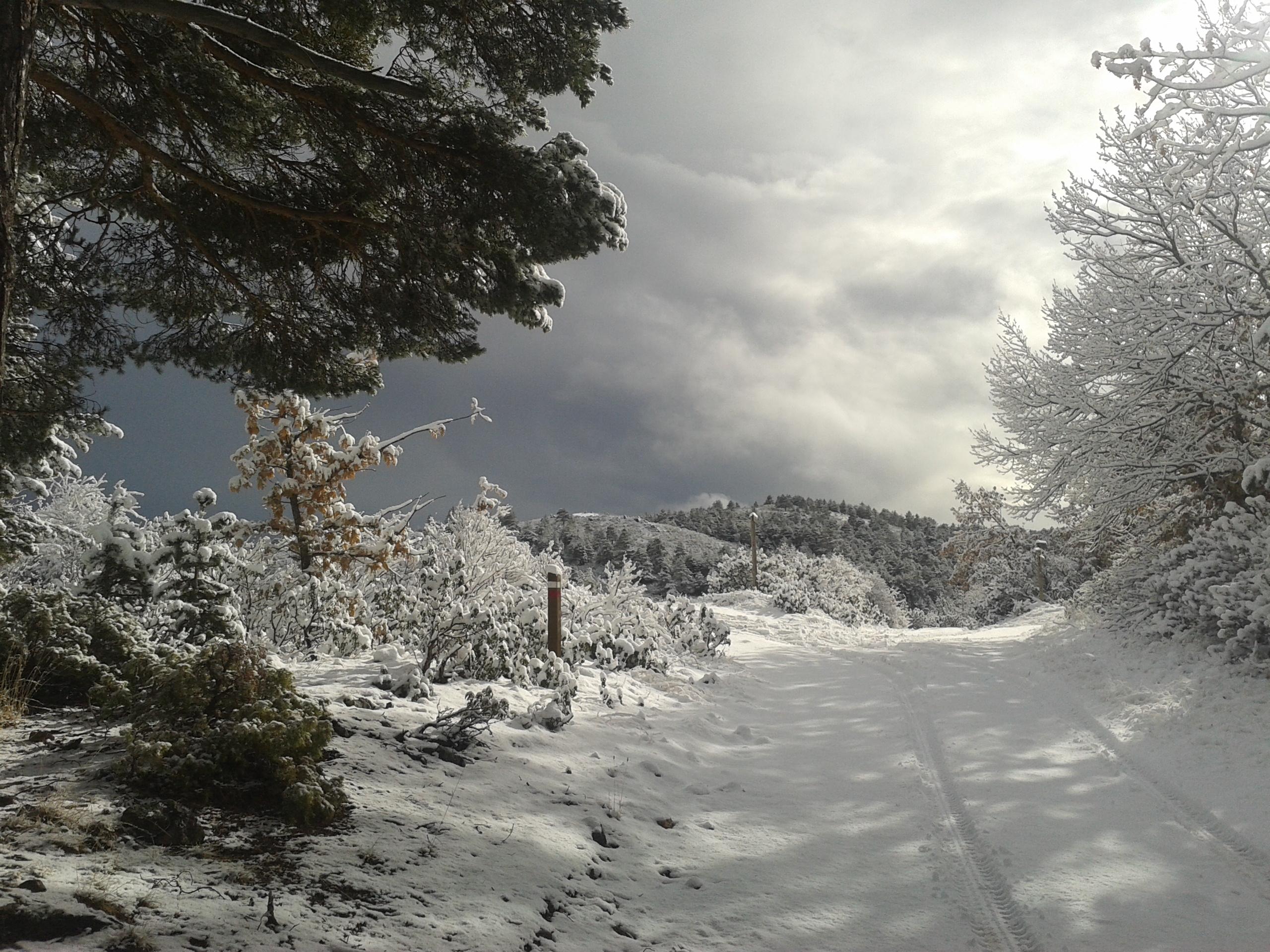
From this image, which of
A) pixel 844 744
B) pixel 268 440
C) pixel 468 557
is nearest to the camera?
pixel 844 744

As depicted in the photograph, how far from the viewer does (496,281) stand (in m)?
6.15

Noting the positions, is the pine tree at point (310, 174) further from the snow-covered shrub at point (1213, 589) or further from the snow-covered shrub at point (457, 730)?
the snow-covered shrub at point (1213, 589)

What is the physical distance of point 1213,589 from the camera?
858 centimetres

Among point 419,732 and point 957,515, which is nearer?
point 419,732

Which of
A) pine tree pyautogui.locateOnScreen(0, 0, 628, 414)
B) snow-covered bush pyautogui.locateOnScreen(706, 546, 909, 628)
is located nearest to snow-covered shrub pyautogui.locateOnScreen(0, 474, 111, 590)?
pine tree pyautogui.locateOnScreen(0, 0, 628, 414)

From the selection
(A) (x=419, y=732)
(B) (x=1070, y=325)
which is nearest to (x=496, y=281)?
(A) (x=419, y=732)

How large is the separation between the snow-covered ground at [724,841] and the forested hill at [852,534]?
40.5 metres

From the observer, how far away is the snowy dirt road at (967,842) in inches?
151

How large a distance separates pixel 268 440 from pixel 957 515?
30.9 meters

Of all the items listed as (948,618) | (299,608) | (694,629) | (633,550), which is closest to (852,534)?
(633,550)

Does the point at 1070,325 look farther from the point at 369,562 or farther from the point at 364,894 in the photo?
the point at 364,894

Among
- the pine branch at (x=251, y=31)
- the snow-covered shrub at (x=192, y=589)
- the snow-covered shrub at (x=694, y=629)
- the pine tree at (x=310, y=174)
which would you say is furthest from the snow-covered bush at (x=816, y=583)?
the pine branch at (x=251, y=31)

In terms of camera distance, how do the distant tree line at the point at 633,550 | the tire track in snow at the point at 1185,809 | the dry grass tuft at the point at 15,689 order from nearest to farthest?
the tire track in snow at the point at 1185,809
the dry grass tuft at the point at 15,689
the distant tree line at the point at 633,550

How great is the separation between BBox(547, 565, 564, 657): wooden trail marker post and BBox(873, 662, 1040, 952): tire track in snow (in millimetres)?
4144
